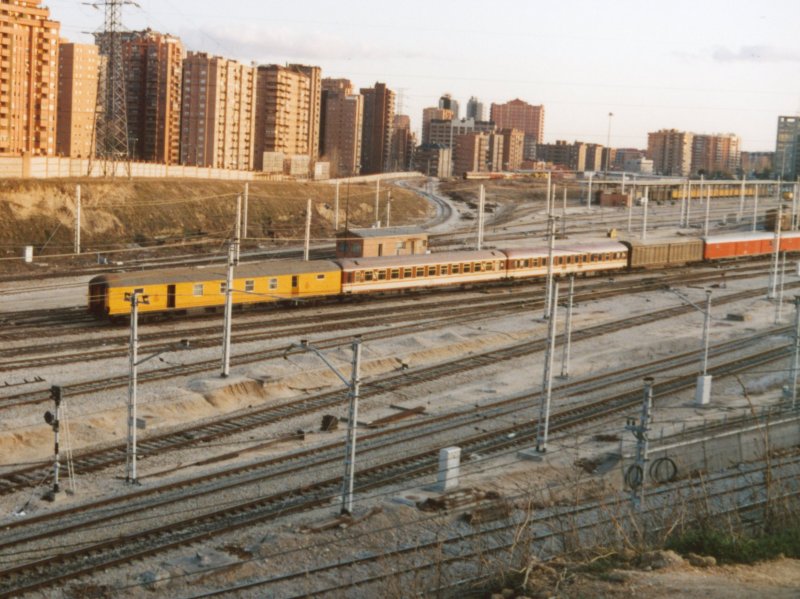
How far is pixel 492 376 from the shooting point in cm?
3123

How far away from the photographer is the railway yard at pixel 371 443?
15.8 m

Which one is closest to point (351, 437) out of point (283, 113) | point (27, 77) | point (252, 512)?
point (252, 512)

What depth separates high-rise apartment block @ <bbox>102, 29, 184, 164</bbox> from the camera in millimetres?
116750

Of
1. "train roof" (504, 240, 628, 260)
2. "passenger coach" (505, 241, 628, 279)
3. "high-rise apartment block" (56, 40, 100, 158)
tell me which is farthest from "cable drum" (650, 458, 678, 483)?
"high-rise apartment block" (56, 40, 100, 158)

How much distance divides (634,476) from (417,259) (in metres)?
26.1

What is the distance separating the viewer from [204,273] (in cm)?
3641

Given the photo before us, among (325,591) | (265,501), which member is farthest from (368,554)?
(265,501)

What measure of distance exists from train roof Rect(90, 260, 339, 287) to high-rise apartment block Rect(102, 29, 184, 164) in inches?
3204

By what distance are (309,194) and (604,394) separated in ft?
185

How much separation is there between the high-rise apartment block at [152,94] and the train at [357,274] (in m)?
72.2

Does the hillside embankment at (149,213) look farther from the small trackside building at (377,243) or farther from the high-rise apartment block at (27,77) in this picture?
the high-rise apartment block at (27,77)

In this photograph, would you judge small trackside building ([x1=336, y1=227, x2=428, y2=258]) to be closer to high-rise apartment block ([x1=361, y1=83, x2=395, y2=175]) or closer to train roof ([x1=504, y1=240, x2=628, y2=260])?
train roof ([x1=504, y1=240, x2=628, y2=260])

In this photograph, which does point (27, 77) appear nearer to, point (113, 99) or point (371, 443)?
point (113, 99)

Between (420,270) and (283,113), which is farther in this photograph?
(283,113)
